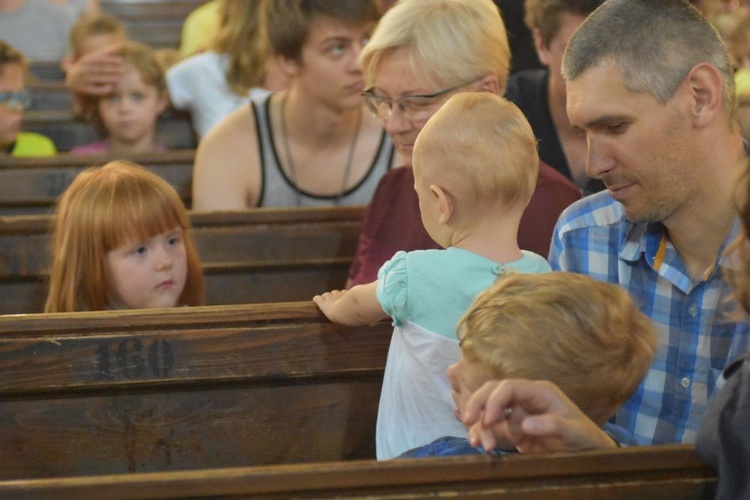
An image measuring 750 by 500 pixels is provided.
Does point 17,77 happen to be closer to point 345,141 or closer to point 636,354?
point 345,141

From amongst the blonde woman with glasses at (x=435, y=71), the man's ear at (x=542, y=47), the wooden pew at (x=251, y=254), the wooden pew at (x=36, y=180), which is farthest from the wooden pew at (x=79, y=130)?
the blonde woman with glasses at (x=435, y=71)

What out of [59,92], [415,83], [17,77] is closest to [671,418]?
[415,83]

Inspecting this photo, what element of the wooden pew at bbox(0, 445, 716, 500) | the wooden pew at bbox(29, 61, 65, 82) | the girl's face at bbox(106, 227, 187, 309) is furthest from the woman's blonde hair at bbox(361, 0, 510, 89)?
the wooden pew at bbox(29, 61, 65, 82)

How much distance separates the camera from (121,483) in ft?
3.96

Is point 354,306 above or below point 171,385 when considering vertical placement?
above

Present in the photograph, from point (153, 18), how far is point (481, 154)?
5342 millimetres

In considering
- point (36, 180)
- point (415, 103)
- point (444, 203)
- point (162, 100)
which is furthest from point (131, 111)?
point (444, 203)

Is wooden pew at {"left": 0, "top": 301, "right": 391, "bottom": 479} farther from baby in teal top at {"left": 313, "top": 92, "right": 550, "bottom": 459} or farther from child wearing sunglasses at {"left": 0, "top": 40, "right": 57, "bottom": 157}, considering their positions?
child wearing sunglasses at {"left": 0, "top": 40, "right": 57, "bottom": 157}

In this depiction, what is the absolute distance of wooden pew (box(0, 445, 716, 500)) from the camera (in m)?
1.21

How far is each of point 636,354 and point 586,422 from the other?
146 mm

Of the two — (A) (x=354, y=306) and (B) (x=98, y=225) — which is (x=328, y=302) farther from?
(B) (x=98, y=225)

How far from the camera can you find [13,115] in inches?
160

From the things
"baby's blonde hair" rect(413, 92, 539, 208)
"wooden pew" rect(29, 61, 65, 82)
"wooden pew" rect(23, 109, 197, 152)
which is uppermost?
"baby's blonde hair" rect(413, 92, 539, 208)

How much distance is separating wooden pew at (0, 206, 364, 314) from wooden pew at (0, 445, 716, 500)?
4.96 feet
